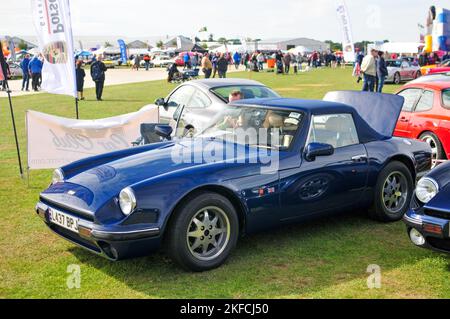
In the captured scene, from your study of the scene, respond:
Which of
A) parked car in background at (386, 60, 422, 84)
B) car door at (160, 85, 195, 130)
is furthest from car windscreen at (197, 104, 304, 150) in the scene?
parked car in background at (386, 60, 422, 84)

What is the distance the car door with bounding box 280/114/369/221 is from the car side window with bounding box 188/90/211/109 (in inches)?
177

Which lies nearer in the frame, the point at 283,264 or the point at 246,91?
the point at 283,264

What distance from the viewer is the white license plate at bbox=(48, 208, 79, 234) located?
14.8ft

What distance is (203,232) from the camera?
459 cm

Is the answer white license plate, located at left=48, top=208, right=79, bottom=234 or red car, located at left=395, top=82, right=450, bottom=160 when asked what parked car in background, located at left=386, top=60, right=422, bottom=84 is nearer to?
red car, located at left=395, top=82, right=450, bottom=160

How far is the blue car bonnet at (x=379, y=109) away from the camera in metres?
6.45

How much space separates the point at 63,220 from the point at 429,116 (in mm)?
6480

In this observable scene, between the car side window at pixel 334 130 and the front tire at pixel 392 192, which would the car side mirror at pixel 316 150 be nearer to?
the car side window at pixel 334 130

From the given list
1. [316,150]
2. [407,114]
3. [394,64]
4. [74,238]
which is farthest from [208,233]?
[394,64]

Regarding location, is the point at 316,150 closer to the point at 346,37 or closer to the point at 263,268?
the point at 263,268
